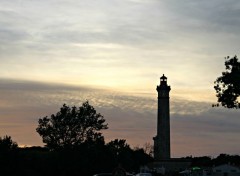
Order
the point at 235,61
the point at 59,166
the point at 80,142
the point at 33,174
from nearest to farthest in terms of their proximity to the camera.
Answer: the point at 235,61
the point at 33,174
the point at 59,166
the point at 80,142

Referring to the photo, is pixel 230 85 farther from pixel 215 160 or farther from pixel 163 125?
pixel 215 160

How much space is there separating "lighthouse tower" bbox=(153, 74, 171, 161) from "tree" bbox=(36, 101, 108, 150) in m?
12.7

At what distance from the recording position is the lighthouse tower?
4387 inches

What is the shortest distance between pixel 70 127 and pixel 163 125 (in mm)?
18121

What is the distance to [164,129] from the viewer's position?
366ft

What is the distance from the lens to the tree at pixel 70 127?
10288 cm

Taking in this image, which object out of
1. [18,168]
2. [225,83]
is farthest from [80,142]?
[225,83]

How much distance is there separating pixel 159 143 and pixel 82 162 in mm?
38627

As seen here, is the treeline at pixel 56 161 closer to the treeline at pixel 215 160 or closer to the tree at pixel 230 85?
the tree at pixel 230 85

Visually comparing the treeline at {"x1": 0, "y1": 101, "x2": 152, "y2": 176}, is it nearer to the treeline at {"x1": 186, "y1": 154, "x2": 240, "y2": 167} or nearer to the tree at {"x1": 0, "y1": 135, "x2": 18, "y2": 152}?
the tree at {"x1": 0, "y1": 135, "x2": 18, "y2": 152}

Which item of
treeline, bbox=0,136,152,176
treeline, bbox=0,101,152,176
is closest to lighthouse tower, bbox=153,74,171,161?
treeline, bbox=0,101,152,176

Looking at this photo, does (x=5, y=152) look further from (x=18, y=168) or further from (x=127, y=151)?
(x=127, y=151)

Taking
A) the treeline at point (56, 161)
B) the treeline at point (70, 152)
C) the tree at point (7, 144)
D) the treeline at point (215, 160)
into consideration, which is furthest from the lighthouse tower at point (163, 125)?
the tree at point (7, 144)

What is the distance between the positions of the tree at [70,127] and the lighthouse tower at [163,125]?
12737 mm
